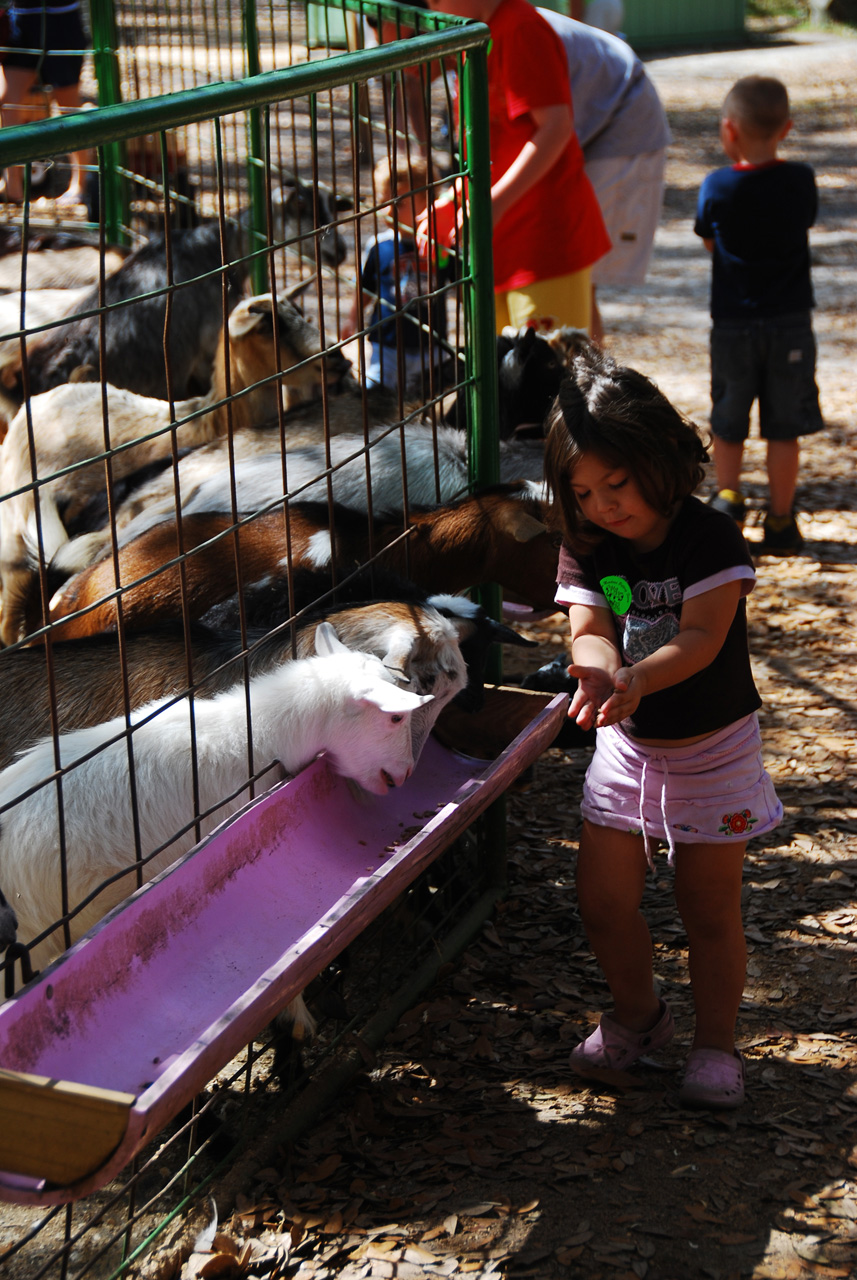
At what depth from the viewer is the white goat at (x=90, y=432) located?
427 centimetres

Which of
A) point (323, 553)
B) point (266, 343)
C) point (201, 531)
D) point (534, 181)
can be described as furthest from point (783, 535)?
point (201, 531)

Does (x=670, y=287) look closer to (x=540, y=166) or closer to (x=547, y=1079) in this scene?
(x=540, y=166)

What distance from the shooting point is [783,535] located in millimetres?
6031

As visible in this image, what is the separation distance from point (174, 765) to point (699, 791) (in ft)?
3.56

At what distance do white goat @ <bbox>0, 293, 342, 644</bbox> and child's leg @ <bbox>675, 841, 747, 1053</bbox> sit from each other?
215cm

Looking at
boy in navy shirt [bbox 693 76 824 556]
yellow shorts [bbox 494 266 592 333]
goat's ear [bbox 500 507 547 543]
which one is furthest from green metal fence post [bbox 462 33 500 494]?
boy in navy shirt [bbox 693 76 824 556]

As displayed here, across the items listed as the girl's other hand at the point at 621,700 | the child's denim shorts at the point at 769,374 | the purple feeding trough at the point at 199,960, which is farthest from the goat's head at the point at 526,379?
the girl's other hand at the point at 621,700

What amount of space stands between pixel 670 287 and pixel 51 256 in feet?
19.0

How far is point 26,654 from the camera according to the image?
3111 mm

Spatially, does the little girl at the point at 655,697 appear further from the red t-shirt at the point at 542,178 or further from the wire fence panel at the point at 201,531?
the red t-shirt at the point at 542,178

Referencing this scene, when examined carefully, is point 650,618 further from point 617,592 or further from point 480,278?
point 480,278

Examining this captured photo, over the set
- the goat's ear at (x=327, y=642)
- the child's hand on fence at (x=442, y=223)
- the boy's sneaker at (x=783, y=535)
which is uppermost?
the child's hand on fence at (x=442, y=223)

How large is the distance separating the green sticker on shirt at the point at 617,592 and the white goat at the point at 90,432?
1.73 meters

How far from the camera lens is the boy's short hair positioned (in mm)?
5578
